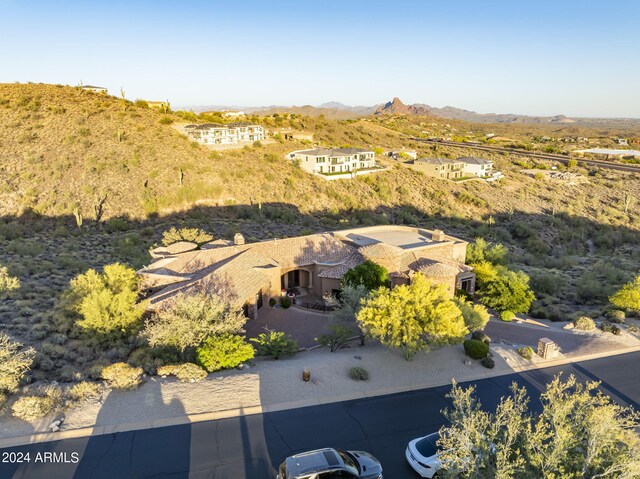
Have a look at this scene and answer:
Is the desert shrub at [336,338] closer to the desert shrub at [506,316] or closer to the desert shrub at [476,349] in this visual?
the desert shrub at [476,349]

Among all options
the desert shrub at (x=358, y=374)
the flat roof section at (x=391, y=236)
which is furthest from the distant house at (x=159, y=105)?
the desert shrub at (x=358, y=374)

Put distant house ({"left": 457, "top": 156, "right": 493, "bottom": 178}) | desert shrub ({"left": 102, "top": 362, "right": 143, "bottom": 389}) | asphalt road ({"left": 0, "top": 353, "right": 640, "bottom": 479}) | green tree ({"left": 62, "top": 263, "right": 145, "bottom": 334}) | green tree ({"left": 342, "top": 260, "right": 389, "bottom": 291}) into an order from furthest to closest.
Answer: distant house ({"left": 457, "top": 156, "right": 493, "bottom": 178})
green tree ({"left": 342, "top": 260, "right": 389, "bottom": 291})
green tree ({"left": 62, "top": 263, "right": 145, "bottom": 334})
desert shrub ({"left": 102, "top": 362, "right": 143, "bottom": 389})
asphalt road ({"left": 0, "top": 353, "right": 640, "bottom": 479})

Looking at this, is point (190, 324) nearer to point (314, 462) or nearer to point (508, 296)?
point (314, 462)

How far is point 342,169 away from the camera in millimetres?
77688

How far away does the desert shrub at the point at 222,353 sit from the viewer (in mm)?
20062

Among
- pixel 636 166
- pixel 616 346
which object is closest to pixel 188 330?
pixel 616 346

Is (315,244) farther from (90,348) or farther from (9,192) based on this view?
(9,192)

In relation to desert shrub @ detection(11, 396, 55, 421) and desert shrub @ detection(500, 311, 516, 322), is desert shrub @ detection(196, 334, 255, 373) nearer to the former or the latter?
desert shrub @ detection(11, 396, 55, 421)

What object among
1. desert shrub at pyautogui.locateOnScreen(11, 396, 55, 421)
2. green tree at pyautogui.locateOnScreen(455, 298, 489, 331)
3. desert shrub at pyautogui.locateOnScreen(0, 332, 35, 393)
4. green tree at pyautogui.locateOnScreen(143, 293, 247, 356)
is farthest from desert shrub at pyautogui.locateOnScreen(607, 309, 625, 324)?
desert shrub at pyautogui.locateOnScreen(0, 332, 35, 393)

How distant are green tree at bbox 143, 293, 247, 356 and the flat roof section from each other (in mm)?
15686

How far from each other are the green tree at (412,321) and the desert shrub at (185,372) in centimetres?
829

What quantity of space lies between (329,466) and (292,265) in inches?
798

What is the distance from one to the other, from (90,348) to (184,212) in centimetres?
3769

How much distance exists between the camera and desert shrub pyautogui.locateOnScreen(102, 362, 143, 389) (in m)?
18.3
